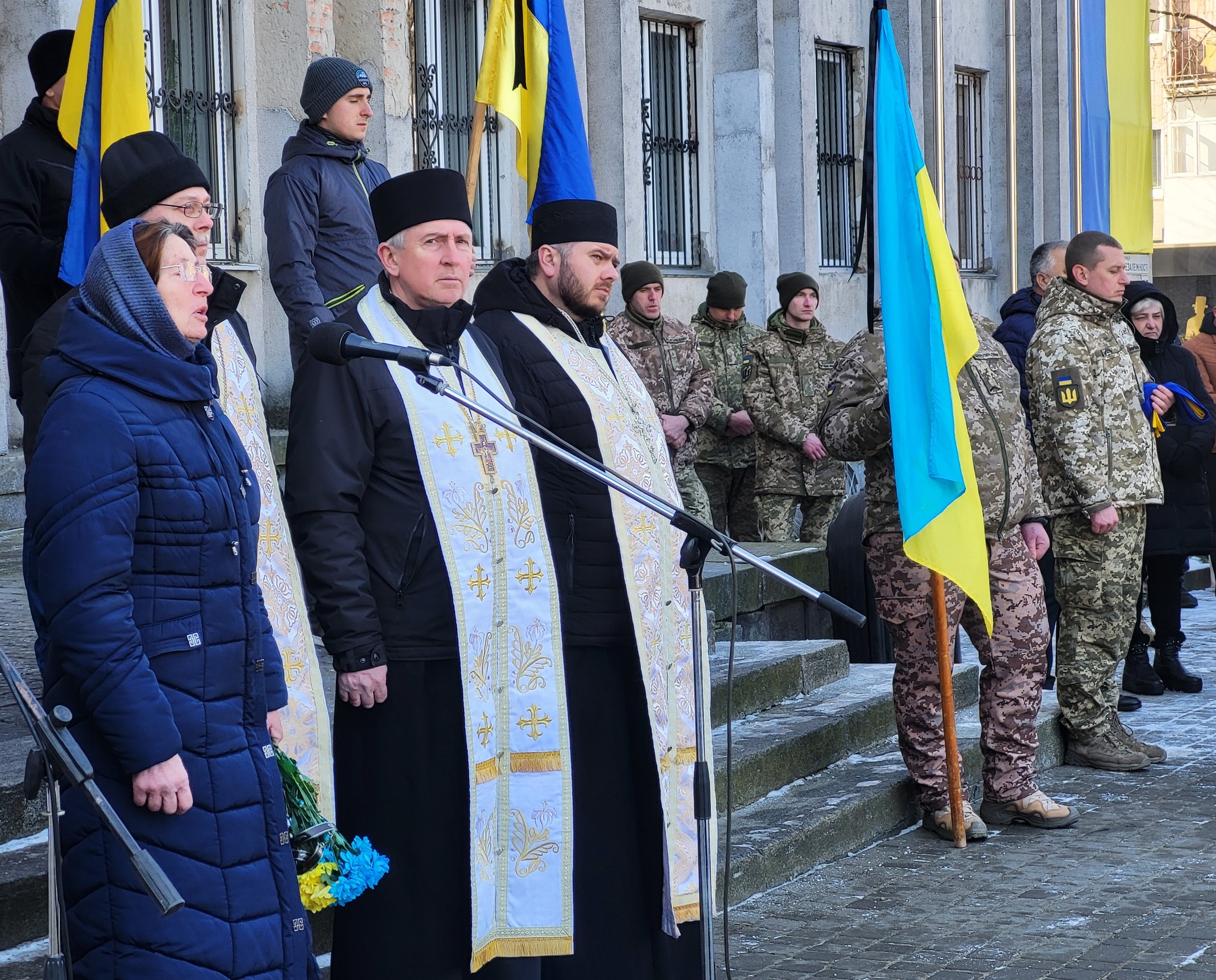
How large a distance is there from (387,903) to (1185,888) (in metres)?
2.98

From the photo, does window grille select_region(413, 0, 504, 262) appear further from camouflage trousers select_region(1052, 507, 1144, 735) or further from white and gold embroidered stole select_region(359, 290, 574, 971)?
white and gold embroidered stole select_region(359, 290, 574, 971)

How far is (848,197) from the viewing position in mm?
15688

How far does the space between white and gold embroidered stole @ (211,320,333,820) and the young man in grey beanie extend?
1.42 m

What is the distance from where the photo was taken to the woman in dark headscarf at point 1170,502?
887 centimetres

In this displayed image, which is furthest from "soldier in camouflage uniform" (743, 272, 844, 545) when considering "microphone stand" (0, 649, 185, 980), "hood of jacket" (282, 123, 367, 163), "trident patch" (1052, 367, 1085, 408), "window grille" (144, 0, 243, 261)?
"microphone stand" (0, 649, 185, 980)

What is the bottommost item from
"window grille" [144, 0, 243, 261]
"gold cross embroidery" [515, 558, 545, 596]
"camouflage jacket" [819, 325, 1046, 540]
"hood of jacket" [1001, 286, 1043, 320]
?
"gold cross embroidery" [515, 558, 545, 596]

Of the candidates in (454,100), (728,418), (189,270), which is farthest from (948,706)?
(454,100)

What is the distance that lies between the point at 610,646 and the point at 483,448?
0.64m

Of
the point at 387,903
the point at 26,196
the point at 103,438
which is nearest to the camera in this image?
the point at 103,438

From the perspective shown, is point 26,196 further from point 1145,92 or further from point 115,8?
point 1145,92

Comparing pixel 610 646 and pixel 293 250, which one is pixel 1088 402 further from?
pixel 610 646

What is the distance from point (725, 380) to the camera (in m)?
10.6

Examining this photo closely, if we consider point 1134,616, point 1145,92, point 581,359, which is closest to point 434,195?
point 581,359

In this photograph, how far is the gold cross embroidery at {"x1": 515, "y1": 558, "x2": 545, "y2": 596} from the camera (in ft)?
14.1
